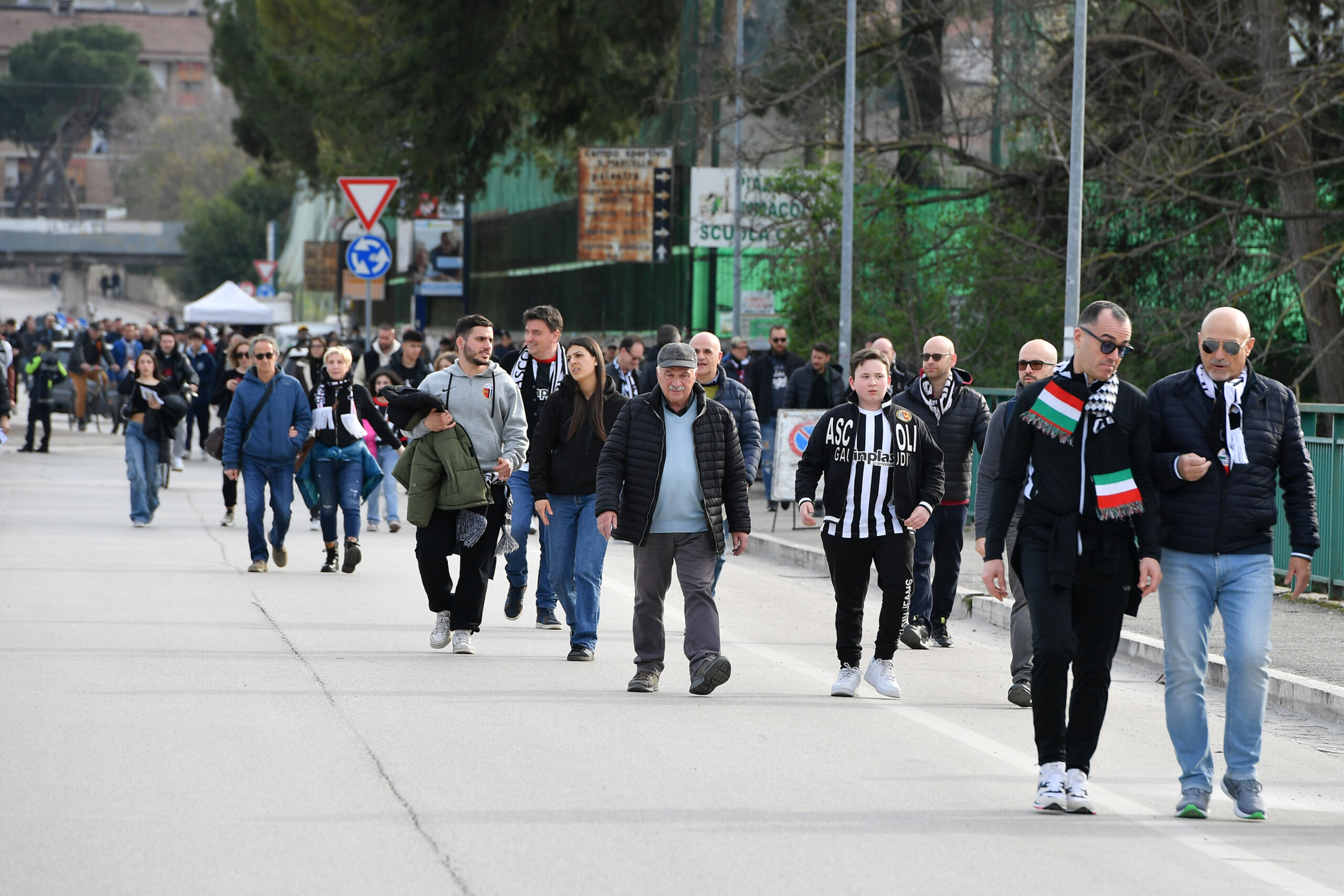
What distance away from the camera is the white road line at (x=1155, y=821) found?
5719mm

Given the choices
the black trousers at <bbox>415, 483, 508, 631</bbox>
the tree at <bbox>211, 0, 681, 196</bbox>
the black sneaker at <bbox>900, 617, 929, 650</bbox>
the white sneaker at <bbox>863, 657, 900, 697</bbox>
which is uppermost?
the tree at <bbox>211, 0, 681, 196</bbox>

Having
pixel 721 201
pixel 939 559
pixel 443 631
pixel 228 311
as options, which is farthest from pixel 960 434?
pixel 228 311

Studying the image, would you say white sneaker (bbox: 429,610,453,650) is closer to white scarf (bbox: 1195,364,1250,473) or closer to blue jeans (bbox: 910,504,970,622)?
blue jeans (bbox: 910,504,970,622)

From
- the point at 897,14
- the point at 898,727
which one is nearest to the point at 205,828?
the point at 898,727

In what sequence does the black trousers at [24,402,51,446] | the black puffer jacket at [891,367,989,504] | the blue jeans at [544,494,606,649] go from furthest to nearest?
1. the black trousers at [24,402,51,446]
2. the black puffer jacket at [891,367,989,504]
3. the blue jeans at [544,494,606,649]

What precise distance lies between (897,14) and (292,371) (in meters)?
11.0

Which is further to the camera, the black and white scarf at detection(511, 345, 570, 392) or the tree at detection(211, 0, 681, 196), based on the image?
the tree at detection(211, 0, 681, 196)

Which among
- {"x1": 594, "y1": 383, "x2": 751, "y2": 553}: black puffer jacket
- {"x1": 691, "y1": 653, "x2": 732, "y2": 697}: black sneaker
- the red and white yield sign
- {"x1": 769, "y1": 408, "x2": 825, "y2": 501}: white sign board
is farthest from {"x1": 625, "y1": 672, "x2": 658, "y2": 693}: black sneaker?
the red and white yield sign

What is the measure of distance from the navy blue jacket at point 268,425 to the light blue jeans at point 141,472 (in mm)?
3717

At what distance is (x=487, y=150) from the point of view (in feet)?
99.5

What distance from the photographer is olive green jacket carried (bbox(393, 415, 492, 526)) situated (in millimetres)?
10250

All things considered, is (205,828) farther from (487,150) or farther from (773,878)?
(487,150)

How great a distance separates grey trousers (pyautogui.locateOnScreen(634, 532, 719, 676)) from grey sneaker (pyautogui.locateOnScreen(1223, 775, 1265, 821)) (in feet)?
10.1

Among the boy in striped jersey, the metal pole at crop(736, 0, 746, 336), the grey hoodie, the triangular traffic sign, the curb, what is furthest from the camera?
the triangular traffic sign
